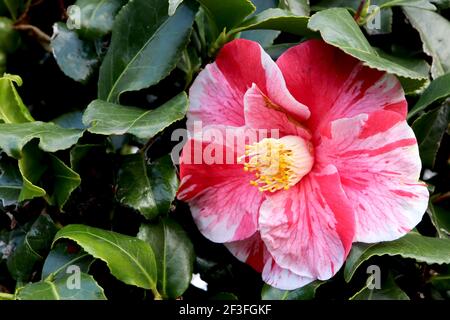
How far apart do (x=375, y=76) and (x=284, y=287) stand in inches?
11.2

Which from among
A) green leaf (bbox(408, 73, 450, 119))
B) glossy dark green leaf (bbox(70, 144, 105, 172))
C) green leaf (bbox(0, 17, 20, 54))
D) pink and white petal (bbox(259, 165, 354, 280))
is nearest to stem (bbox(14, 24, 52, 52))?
green leaf (bbox(0, 17, 20, 54))

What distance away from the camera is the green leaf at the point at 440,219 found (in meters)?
0.90

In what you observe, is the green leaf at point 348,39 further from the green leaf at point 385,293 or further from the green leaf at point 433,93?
the green leaf at point 385,293

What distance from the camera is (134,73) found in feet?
2.99

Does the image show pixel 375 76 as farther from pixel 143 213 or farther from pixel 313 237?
pixel 143 213

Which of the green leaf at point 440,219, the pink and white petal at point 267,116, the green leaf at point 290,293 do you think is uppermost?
the pink and white petal at point 267,116

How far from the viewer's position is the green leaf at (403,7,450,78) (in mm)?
958

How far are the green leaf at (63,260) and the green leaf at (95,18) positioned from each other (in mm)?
299

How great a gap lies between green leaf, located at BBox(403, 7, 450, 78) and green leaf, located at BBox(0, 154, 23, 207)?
592 mm

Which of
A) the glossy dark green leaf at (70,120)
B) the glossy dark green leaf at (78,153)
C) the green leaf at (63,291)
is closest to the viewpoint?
the green leaf at (63,291)

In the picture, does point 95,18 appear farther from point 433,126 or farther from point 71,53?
point 433,126

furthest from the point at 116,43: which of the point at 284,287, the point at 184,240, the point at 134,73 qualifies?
the point at 284,287

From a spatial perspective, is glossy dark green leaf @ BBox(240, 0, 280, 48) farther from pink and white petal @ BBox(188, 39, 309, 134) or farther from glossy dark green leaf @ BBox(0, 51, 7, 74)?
glossy dark green leaf @ BBox(0, 51, 7, 74)

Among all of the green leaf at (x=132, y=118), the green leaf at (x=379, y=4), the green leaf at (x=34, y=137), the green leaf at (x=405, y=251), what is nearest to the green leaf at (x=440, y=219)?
the green leaf at (x=405, y=251)
